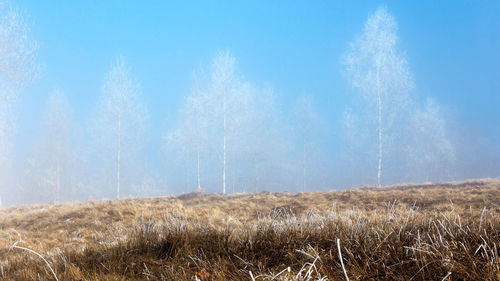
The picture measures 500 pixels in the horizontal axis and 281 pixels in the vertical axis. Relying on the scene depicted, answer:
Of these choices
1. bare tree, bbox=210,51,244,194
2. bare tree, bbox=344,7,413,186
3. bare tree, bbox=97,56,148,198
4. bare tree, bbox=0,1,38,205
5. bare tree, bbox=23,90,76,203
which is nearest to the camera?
bare tree, bbox=0,1,38,205

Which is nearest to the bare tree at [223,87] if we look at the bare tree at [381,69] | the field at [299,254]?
the bare tree at [381,69]

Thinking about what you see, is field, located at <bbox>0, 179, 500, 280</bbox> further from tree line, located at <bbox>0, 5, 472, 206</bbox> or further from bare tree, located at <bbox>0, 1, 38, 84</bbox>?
tree line, located at <bbox>0, 5, 472, 206</bbox>

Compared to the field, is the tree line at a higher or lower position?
higher

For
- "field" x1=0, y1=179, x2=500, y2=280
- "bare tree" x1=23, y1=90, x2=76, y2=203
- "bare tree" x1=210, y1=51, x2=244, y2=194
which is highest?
"bare tree" x1=210, y1=51, x2=244, y2=194

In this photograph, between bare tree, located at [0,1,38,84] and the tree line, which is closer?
bare tree, located at [0,1,38,84]

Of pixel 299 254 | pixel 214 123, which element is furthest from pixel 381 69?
pixel 299 254

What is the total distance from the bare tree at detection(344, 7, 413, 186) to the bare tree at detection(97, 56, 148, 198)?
72.3 feet

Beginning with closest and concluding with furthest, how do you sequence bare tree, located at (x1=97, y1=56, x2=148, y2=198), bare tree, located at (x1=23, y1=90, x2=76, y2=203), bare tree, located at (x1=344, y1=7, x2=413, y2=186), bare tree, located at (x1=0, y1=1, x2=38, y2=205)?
bare tree, located at (x1=0, y1=1, x2=38, y2=205) → bare tree, located at (x1=344, y1=7, x2=413, y2=186) → bare tree, located at (x1=97, y1=56, x2=148, y2=198) → bare tree, located at (x1=23, y1=90, x2=76, y2=203)

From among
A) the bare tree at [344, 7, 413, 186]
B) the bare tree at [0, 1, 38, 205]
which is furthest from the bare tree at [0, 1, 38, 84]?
the bare tree at [344, 7, 413, 186]

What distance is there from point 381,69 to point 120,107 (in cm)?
2635

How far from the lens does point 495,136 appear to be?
69875mm

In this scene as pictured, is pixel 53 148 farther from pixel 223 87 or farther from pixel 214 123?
pixel 223 87

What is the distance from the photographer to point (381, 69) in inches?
1123

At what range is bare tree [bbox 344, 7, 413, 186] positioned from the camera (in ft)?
→ 92.0
